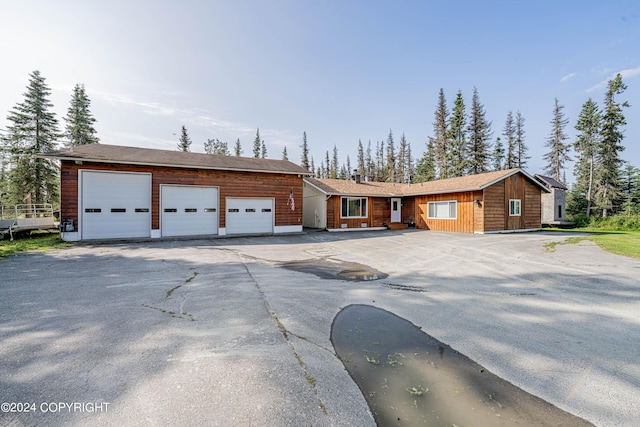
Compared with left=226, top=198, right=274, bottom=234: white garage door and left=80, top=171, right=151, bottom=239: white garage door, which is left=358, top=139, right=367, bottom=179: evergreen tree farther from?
left=80, top=171, right=151, bottom=239: white garage door

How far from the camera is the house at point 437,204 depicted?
1662 cm

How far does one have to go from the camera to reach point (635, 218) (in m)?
20.3

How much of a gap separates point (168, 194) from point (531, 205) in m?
23.9

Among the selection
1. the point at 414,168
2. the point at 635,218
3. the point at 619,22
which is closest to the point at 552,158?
the point at 635,218

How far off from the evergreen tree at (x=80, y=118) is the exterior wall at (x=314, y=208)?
77.0ft

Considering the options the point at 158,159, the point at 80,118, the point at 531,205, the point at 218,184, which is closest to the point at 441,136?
the point at 531,205

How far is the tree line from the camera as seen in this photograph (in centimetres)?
2125

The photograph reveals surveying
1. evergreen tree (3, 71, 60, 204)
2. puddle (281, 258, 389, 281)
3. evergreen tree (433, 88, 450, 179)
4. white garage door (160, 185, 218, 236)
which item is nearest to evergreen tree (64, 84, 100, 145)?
evergreen tree (3, 71, 60, 204)

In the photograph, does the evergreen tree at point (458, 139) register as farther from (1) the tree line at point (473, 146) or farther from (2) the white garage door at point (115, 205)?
(2) the white garage door at point (115, 205)

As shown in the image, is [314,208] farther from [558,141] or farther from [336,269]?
[558,141]

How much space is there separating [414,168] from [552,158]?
19546 millimetres

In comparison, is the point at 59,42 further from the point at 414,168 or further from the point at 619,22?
the point at 414,168

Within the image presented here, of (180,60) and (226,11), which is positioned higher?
(226,11)

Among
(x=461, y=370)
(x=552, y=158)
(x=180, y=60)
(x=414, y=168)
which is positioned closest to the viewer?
(x=461, y=370)
